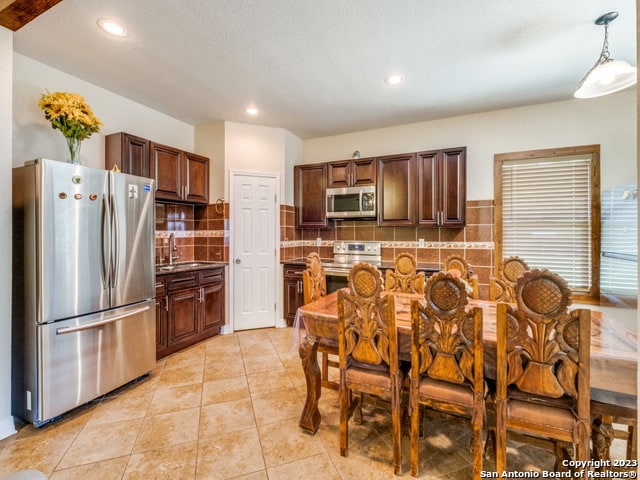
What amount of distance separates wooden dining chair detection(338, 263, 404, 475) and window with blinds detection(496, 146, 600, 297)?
274cm

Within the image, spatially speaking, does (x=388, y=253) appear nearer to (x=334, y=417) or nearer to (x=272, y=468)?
(x=334, y=417)

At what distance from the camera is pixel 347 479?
1.57 metres

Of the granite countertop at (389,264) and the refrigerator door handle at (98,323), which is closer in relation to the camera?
the refrigerator door handle at (98,323)

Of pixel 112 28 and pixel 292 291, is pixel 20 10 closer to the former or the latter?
pixel 112 28

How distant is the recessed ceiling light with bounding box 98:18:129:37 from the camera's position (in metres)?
2.04

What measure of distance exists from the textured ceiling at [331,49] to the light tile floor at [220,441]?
2.82 m

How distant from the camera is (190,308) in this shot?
3.38 meters

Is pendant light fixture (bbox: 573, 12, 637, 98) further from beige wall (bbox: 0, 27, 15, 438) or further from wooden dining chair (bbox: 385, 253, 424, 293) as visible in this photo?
beige wall (bbox: 0, 27, 15, 438)

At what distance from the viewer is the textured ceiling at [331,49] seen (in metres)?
1.93

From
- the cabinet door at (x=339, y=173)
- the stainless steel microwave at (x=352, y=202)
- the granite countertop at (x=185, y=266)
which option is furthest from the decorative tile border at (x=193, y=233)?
the cabinet door at (x=339, y=173)

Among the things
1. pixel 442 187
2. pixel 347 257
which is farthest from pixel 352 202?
pixel 442 187

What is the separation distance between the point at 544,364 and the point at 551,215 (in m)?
2.82

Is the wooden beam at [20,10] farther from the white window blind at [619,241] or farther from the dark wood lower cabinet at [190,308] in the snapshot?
the white window blind at [619,241]

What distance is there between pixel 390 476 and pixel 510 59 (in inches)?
126
